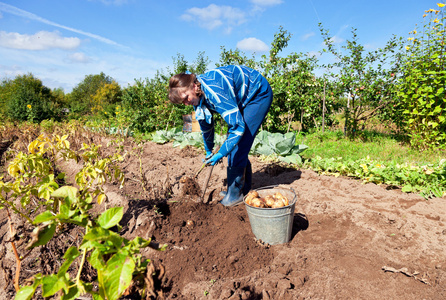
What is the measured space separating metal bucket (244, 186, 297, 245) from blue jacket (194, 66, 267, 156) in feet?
1.99

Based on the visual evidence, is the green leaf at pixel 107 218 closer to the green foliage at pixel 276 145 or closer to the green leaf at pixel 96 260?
the green leaf at pixel 96 260

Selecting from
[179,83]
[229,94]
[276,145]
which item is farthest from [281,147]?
[179,83]

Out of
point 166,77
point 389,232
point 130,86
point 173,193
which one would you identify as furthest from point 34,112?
point 389,232

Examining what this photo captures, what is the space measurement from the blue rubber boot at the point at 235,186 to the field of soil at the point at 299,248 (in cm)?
10

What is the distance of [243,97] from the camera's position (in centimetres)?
266

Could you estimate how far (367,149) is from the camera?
536 centimetres

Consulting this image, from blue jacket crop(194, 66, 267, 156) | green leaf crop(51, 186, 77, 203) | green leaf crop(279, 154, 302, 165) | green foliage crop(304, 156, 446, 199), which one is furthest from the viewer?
green leaf crop(279, 154, 302, 165)

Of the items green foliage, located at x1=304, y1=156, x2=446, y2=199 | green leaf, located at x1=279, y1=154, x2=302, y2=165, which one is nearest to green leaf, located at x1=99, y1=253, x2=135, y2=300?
green foliage, located at x1=304, y1=156, x2=446, y2=199

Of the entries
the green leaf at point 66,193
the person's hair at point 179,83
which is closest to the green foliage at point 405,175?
the person's hair at point 179,83

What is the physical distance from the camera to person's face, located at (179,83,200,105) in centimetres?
240

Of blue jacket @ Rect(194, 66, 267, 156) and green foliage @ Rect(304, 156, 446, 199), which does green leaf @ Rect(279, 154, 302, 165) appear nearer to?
green foliage @ Rect(304, 156, 446, 199)

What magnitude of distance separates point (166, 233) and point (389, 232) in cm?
198

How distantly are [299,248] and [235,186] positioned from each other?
3.06ft

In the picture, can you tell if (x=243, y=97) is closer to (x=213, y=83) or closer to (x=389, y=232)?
(x=213, y=83)
